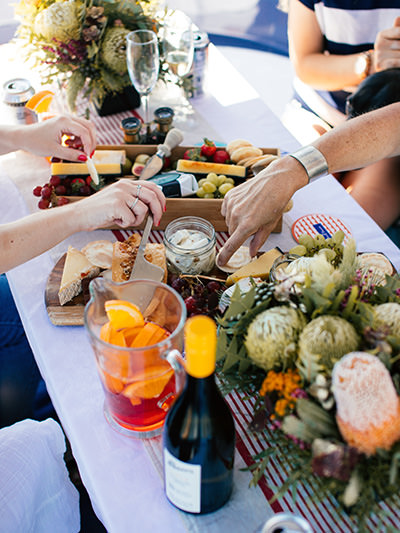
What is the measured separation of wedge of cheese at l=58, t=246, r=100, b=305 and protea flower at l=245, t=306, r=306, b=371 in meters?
0.51

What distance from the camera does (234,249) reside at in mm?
1124

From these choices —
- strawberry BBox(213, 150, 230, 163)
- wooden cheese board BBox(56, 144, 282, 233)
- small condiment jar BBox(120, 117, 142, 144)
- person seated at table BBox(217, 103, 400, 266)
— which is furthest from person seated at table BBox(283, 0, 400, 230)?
small condiment jar BBox(120, 117, 142, 144)

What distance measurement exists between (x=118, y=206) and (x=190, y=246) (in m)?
0.17

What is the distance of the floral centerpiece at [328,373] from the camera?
58 cm

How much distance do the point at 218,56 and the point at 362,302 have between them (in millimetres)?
1569

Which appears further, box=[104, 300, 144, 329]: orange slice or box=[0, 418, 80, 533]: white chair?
box=[0, 418, 80, 533]: white chair

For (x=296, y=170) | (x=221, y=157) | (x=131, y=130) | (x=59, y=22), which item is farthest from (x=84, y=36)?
(x=296, y=170)

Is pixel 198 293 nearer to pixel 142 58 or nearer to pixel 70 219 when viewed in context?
pixel 70 219

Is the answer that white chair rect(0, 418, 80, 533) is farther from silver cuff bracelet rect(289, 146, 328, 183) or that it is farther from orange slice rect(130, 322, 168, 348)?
silver cuff bracelet rect(289, 146, 328, 183)

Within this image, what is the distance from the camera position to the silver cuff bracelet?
1206 millimetres

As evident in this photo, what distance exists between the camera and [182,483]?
693 mm

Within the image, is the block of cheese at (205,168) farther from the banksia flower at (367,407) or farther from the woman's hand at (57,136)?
the banksia flower at (367,407)

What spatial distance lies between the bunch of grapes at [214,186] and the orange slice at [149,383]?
2.13 ft

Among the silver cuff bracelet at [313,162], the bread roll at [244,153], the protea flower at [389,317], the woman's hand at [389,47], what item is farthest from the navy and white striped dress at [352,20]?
the protea flower at [389,317]
